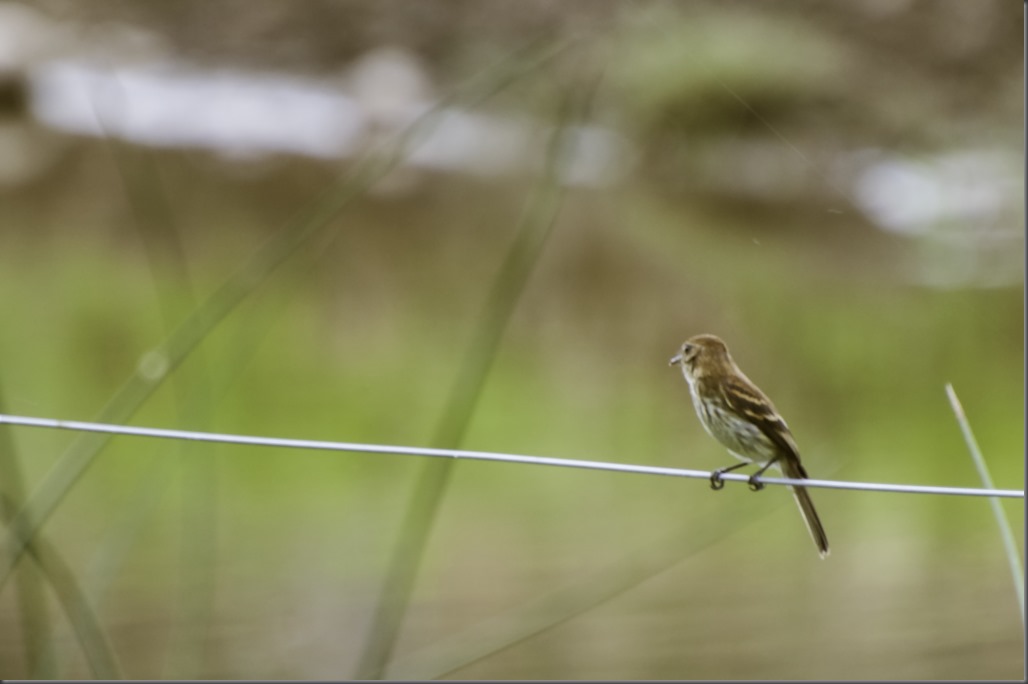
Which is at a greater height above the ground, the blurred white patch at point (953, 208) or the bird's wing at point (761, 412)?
the blurred white patch at point (953, 208)

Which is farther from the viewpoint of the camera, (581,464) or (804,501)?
(804,501)

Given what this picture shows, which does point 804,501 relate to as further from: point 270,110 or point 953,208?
point 270,110

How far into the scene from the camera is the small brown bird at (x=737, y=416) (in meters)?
0.96

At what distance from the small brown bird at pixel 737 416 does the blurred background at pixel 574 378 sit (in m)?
0.03

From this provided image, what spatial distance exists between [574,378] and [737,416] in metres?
1.56

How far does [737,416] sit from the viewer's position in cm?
107

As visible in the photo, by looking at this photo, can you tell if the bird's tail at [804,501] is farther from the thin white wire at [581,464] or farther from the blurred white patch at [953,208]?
the blurred white patch at [953,208]

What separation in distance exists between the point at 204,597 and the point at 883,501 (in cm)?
121

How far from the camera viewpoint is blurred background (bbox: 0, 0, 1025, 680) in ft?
5.61

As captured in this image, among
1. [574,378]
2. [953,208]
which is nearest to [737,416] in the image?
[574,378]

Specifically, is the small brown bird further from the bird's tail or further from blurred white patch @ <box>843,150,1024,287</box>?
blurred white patch @ <box>843,150,1024,287</box>

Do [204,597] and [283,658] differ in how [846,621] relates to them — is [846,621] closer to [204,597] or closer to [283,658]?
[283,658]

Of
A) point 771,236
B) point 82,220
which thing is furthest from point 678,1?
point 82,220

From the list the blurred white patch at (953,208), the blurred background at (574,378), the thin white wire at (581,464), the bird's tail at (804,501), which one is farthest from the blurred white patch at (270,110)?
the thin white wire at (581,464)
